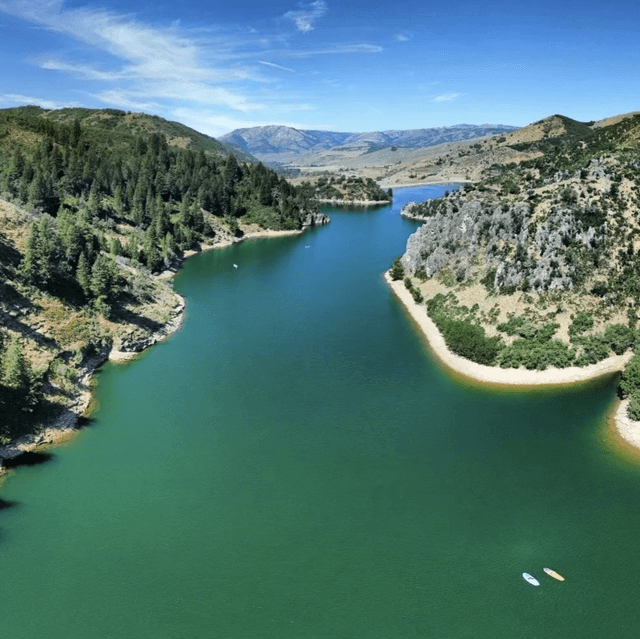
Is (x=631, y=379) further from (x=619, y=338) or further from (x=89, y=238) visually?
(x=89, y=238)

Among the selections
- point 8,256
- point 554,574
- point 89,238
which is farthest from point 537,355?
point 8,256

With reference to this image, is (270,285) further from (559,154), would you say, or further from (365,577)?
(559,154)

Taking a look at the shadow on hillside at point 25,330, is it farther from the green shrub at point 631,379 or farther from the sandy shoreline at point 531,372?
the green shrub at point 631,379

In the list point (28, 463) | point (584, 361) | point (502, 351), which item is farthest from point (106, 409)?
point (584, 361)

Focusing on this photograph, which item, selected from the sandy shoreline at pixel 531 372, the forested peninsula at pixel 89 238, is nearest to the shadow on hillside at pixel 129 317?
the forested peninsula at pixel 89 238

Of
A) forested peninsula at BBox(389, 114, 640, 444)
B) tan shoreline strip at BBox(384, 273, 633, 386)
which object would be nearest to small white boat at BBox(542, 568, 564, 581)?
forested peninsula at BBox(389, 114, 640, 444)
